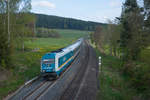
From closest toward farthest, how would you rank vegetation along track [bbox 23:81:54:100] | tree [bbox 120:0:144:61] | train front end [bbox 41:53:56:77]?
vegetation along track [bbox 23:81:54:100]
train front end [bbox 41:53:56:77]
tree [bbox 120:0:144:61]

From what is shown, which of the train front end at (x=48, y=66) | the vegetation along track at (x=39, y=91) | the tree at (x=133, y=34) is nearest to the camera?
the vegetation along track at (x=39, y=91)

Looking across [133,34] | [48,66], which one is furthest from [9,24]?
[133,34]

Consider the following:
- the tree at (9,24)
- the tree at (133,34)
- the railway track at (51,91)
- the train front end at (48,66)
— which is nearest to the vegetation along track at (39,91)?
the railway track at (51,91)

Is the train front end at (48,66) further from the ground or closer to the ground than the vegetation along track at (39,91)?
further from the ground

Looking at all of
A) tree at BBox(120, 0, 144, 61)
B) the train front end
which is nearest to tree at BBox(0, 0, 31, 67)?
the train front end

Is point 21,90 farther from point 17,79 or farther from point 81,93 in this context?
point 81,93

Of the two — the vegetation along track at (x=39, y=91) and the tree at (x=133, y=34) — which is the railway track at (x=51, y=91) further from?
the tree at (x=133, y=34)

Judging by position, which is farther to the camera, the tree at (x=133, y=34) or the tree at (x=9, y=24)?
the tree at (x=133, y=34)

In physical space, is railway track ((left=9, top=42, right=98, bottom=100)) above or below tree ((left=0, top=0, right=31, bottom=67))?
below

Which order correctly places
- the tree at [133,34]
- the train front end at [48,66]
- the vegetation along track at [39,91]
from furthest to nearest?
the tree at [133,34], the train front end at [48,66], the vegetation along track at [39,91]

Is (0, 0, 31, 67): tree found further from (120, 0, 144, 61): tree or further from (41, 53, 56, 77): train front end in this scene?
(120, 0, 144, 61): tree

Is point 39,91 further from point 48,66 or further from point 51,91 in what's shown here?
point 48,66

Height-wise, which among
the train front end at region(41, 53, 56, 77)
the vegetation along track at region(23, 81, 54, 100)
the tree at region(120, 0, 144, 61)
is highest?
the tree at region(120, 0, 144, 61)

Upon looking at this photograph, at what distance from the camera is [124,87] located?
612 inches
